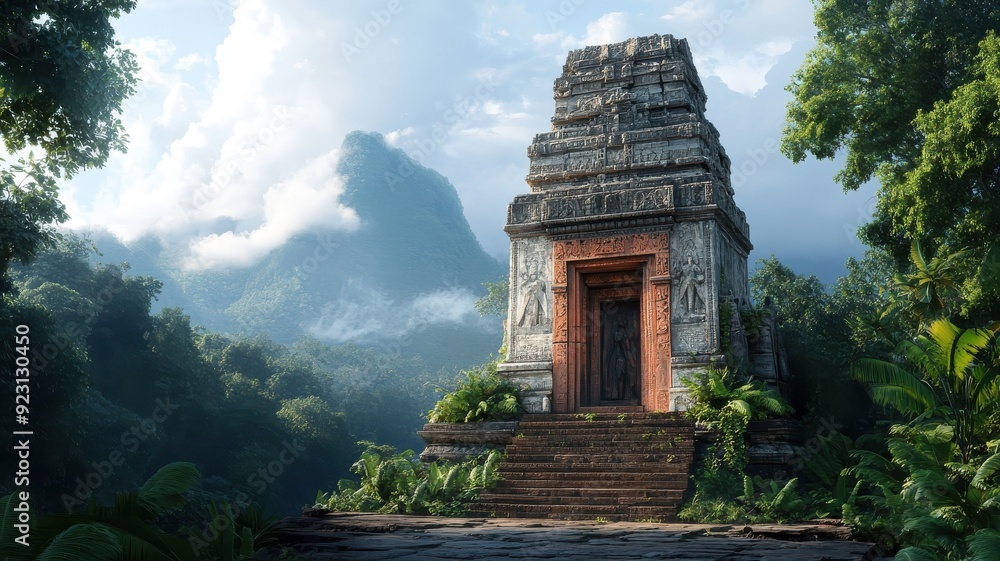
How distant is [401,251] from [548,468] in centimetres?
11299

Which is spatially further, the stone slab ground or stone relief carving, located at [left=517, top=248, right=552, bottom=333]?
stone relief carving, located at [left=517, top=248, right=552, bottom=333]

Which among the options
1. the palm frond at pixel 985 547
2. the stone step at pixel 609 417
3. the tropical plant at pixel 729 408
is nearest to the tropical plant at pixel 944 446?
the palm frond at pixel 985 547

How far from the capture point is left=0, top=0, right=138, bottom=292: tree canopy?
11.7m

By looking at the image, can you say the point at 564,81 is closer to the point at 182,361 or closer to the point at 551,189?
the point at 551,189

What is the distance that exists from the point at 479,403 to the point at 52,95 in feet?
27.1

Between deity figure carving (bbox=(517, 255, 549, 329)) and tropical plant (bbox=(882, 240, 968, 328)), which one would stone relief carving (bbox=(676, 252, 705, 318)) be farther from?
tropical plant (bbox=(882, 240, 968, 328))

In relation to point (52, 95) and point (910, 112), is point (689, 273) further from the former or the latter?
point (52, 95)

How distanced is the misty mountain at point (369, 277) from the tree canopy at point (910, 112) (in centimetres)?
8024

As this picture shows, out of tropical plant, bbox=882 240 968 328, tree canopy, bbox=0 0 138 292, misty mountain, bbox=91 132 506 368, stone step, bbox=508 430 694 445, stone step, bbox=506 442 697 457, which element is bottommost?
stone step, bbox=506 442 697 457

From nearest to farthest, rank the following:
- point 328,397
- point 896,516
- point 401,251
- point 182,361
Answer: point 896,516 < point 182,361 < point 328,397 < point 401,251

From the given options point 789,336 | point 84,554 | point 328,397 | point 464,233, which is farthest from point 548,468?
point 464,233

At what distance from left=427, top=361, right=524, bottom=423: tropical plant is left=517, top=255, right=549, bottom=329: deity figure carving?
1268 mm

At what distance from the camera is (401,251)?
407ft

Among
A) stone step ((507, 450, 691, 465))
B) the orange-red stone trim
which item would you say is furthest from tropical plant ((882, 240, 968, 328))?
stone step ((507, 450, 691, 465))
